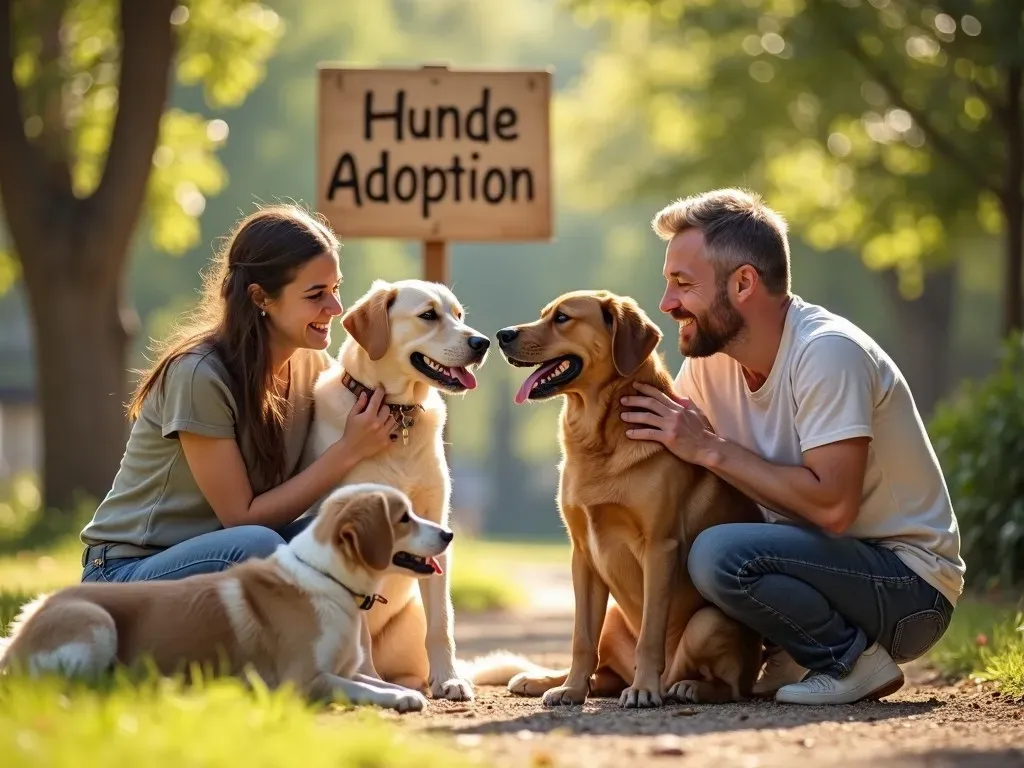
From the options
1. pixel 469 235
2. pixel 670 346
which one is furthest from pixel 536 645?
pixel 670 346

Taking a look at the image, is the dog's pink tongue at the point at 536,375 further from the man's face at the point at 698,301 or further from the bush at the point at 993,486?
the bush at the point at 993,486

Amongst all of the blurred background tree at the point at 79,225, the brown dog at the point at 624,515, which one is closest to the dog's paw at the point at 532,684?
the brown dog at the point at 624,515

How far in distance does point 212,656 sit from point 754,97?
14.8m

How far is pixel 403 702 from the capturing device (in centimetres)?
454

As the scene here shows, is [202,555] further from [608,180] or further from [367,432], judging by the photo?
[608,180]

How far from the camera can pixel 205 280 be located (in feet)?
18.5

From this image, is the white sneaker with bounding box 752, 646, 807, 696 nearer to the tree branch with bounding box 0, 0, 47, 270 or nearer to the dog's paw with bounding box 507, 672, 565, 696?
the dog's paw with bounding box 507, 672, 565, 696

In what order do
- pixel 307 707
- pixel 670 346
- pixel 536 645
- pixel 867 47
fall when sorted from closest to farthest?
1. pixel 307 707
2. pixel 536 645
3. pixel 867 47
4. pixel 670 346

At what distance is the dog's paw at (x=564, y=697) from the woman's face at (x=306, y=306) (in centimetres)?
164

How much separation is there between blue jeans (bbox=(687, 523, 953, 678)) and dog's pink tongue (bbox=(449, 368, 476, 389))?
1.15 metres

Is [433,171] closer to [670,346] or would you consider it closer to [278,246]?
[278,246]

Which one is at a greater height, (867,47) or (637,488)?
(867,47)

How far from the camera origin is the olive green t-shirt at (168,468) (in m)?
5.07

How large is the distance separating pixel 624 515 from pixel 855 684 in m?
1.03
